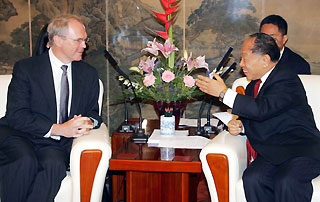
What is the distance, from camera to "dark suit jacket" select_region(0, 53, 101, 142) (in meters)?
2.93

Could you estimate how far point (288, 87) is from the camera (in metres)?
2.79

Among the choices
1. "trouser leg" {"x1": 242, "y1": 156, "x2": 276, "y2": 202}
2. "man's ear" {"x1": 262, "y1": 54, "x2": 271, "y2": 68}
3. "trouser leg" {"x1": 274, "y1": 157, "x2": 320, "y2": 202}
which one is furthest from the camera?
"man's ear" {"x1": 262, "y1": 54, "x2": 271, "y2": 68}

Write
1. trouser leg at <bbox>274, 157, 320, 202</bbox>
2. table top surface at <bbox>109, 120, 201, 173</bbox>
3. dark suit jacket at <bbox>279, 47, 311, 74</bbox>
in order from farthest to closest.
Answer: dark suit jacket at <bbox>279, 47, 311, 74</bbox>
table top surface at <bbox>109, 120, 201, 173</bbox>
trouser leg at <bbox>274, 157, 320, 202</bbox>

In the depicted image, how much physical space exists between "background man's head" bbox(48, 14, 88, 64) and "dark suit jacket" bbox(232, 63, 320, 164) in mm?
1168

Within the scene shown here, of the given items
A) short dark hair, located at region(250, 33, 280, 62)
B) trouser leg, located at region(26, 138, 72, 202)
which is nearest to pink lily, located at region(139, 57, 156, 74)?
short dark hair, located at region(250, 33, 280, 62)

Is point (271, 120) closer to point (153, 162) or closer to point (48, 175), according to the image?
point (153, 162)

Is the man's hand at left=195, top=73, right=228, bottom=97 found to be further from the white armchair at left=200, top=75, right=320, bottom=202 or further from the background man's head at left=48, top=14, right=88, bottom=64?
the background man's head at left=48, top=14, right=88, bottom=64

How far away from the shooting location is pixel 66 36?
10.2 feet

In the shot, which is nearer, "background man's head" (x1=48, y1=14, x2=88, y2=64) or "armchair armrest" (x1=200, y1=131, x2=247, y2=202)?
"armchair armrest" (x1=200, y1=131, x2=247, y2=202)

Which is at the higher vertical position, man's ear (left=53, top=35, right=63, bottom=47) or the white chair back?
man's ear (left=53, top=35, right=63, bottom=47)

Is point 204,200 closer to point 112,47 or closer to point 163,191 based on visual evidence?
point 163,191

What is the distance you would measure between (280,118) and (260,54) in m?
0.42

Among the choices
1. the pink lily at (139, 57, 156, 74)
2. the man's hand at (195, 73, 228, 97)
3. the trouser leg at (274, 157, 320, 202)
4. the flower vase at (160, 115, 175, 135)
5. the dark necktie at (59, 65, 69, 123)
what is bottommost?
the trouser leg at (274, 157, 320, 202)

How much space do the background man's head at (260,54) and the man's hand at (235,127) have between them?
0.36 m
